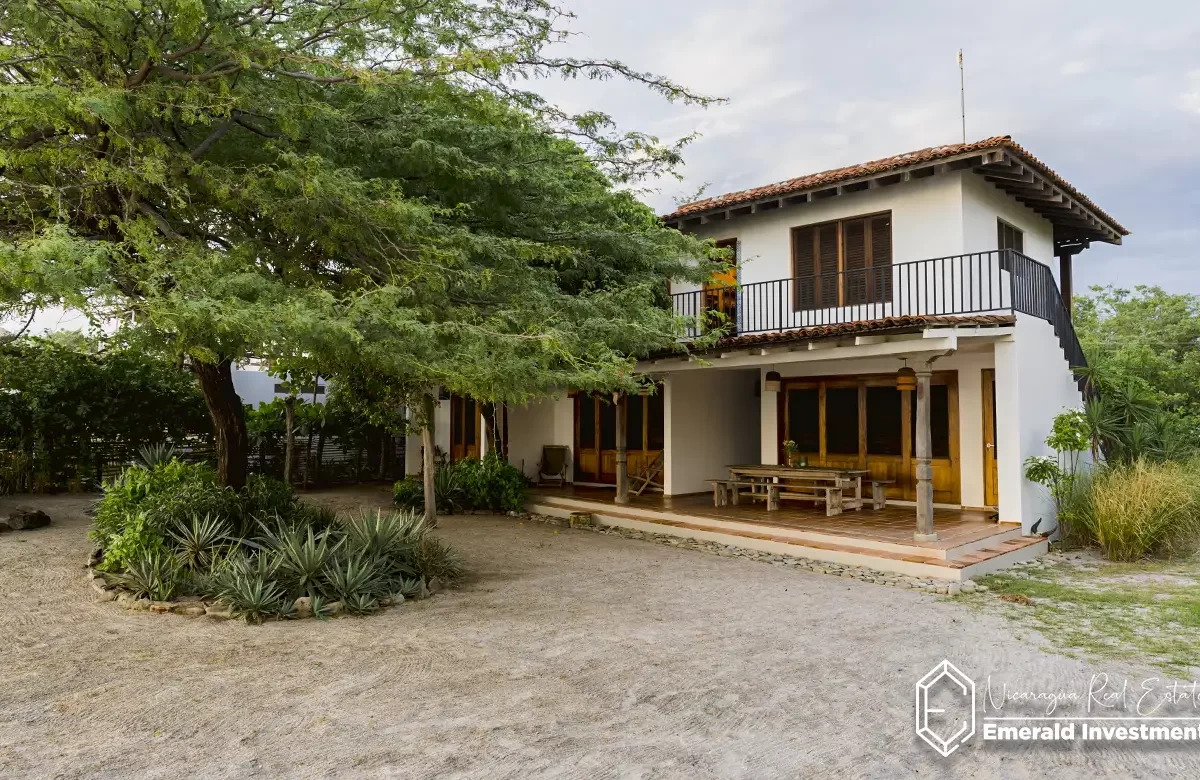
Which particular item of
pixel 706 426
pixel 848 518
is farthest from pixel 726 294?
pixel 848 518

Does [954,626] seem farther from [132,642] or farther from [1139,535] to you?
[132,642]

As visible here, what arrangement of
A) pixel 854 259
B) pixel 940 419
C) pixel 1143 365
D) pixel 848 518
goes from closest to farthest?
pixel 848 518
pixel 940 419
pixel 854 259
pixel 1143 365

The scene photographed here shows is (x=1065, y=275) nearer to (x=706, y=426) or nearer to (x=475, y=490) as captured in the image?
(x=706, y=426)

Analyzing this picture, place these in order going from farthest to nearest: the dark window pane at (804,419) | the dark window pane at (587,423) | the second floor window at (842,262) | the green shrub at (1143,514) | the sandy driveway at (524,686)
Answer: the dark window pane at (587,423) → the dark window pane at (804,419) → the second floor window at (842,262) → the green shrub at (1143,514) → the sandy driveway at (524,686)

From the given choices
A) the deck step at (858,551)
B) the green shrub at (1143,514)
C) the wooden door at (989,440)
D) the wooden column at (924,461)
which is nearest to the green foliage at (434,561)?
the deck step at (858,551)

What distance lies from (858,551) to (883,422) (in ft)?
13.0

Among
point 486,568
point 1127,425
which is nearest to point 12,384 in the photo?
point 486,568

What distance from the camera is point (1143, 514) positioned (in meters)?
9.41

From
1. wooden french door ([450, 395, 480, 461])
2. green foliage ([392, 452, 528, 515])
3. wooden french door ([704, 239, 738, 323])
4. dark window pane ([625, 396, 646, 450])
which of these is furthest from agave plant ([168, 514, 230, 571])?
wooden french door ([450, 395, 480, 461])

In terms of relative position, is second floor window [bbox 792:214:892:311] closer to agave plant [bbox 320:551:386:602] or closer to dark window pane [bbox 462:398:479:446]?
agave plant [bbox 320:551:386:602]

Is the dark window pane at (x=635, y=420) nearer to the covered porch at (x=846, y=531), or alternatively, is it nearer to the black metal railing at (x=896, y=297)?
the covered porch at (x=846, y=531)

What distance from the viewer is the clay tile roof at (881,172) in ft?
34.6

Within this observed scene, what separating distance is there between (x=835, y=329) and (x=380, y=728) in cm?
766

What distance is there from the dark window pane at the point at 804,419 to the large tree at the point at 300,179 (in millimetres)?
5597
